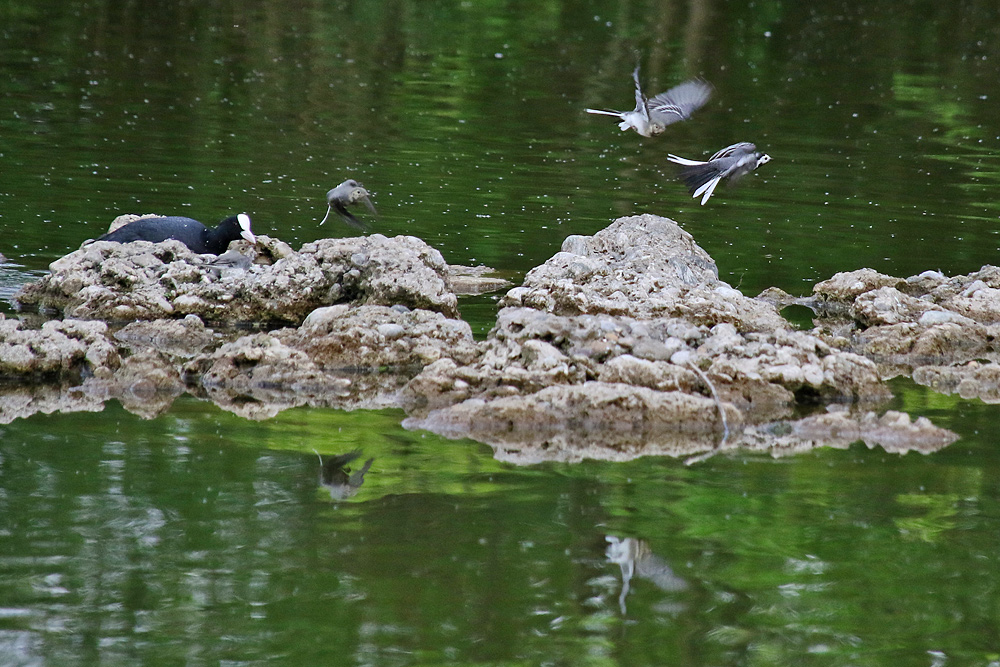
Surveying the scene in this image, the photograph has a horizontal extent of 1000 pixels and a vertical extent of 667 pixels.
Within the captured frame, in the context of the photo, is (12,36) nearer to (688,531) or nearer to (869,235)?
(869,235)

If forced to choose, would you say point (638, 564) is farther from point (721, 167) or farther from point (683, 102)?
point (683, 102)

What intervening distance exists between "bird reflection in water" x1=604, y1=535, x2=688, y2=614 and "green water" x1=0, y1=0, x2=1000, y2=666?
0.12 ft

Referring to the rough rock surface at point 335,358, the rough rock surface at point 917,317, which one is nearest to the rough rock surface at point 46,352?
the rough rock surface at point 335,358

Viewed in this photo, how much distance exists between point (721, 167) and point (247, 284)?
3.59 meters

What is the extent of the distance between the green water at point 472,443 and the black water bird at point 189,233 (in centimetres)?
104

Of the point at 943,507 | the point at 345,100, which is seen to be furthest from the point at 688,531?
the point at 345,100

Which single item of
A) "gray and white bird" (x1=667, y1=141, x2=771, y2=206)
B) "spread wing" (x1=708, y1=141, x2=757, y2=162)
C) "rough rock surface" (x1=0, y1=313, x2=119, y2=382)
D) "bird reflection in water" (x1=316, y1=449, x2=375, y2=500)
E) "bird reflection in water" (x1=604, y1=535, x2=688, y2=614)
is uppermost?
"spread wing" (x1=708, y1=141, x2=757, y2=162)

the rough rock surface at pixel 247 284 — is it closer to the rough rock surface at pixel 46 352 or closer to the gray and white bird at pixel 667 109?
the rough rock surface at pixel 46 352

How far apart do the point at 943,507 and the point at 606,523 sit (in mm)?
1580

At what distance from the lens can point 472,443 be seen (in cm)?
751

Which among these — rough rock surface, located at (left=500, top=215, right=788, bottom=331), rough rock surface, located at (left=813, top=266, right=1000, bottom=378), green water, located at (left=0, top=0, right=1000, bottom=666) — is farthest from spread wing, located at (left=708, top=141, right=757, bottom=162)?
green water, located at (left=0, top=0, right=1000, bottom=666)

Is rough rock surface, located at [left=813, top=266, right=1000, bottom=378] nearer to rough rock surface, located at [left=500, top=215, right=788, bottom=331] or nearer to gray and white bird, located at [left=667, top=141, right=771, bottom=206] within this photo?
rough rock surface, located at [left=500, top=215, right=788, bottom=331]

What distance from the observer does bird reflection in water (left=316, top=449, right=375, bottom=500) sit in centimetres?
663

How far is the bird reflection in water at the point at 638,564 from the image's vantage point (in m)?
5.61
